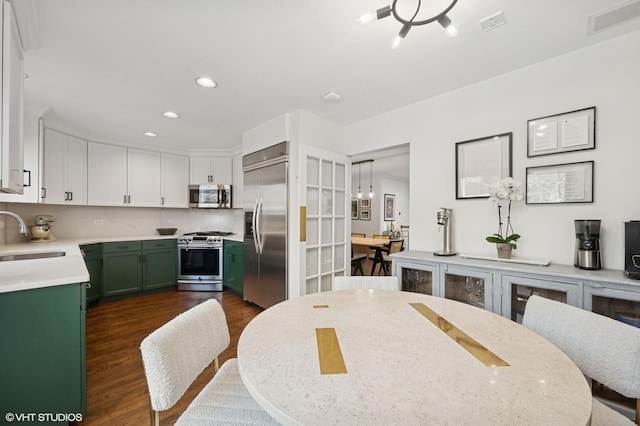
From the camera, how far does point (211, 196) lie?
15.0 ft

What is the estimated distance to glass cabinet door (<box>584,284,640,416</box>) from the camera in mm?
1456

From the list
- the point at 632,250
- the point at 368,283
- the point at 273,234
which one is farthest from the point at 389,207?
the point at 632,250

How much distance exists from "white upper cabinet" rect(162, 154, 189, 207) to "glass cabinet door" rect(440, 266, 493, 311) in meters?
4.22

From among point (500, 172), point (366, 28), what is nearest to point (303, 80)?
point (366, 28)

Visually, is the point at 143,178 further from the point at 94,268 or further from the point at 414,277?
the point at 414,277

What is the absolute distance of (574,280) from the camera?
1.58m

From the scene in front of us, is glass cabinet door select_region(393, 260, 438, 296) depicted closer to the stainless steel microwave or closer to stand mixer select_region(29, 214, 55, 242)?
the stainless steel microwave

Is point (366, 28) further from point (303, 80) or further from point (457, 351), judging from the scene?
point (457, 351)

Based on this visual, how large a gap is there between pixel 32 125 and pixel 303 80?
311 centimetres

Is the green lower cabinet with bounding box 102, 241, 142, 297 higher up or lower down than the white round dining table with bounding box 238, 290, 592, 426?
lower down

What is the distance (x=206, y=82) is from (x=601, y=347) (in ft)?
9.69

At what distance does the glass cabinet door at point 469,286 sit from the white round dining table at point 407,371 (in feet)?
2.40

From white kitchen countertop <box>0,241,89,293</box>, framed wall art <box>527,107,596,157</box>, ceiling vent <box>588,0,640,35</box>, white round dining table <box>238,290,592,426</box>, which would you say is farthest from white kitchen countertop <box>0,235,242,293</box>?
ceiling vent <box>588,0,640,35</box>

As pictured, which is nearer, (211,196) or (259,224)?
(259,224)
